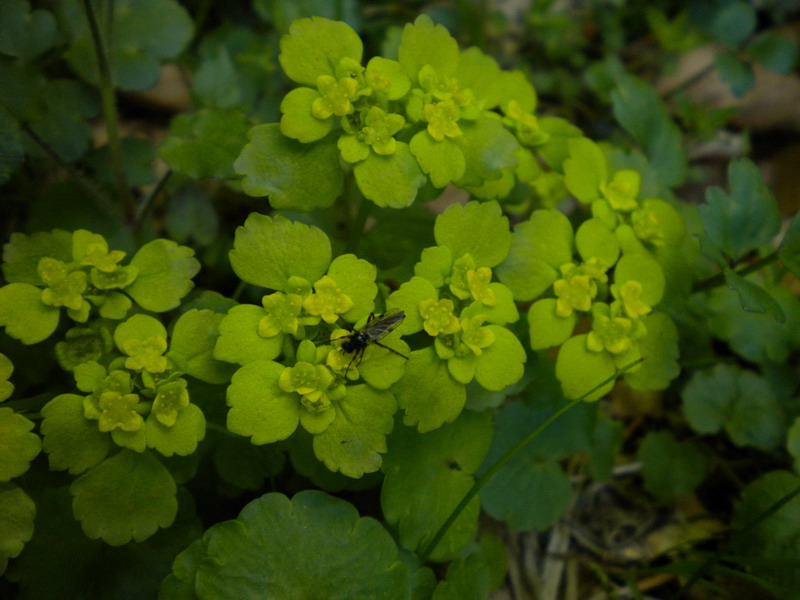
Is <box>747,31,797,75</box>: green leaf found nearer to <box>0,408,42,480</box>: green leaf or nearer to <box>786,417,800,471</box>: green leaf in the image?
<box>786,417,800,471</box>: green leaf

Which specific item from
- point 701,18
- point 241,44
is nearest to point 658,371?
point 241,44

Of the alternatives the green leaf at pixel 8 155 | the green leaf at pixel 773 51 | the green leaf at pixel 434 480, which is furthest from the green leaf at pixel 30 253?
the green leaf at pixel 773 51

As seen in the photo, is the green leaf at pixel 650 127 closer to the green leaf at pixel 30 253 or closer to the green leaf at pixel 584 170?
the green leaf at pixel 584 170

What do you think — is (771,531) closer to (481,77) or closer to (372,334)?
(372,334)

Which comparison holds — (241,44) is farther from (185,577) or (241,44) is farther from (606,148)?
(185,577)

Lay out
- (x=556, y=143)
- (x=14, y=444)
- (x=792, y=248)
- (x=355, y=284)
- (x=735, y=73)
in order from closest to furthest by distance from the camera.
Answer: (x=14, y=444)
(x=355, y=284)
(x=792, y=248)
(x=556, y=143)
(x=735, y=73)

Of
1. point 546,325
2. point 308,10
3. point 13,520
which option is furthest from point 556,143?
point 13,520

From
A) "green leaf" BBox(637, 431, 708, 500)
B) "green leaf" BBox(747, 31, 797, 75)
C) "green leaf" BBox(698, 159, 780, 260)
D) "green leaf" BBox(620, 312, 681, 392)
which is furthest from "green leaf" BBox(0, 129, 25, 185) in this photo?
"green leaf" BBox(747, 31, 797, 75)

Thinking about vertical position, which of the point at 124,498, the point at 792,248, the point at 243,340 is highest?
the point at 792,248
